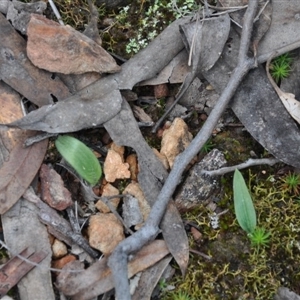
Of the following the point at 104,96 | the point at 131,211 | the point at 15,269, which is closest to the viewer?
the point at 15,269

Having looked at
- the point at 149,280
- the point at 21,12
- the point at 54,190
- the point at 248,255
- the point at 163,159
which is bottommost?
the point at 248,255

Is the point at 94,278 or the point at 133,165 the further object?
the point at 133,165

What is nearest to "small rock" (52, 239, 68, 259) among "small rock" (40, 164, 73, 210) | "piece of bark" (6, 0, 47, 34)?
"small rock" (40, 164, 73, 210)

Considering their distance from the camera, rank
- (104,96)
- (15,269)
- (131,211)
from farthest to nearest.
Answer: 1. (104,96)
2. (131,211)
3. (15,269)

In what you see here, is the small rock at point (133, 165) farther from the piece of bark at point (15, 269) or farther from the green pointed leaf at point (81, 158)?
the piece of bark at point (15, 269)

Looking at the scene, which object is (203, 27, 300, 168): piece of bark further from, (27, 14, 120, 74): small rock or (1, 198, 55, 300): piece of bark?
(1, 198, 55, 300): piece of bark

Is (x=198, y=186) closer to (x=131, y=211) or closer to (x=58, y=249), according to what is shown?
(x=131, y=211)

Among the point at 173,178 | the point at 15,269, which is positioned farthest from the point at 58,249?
the point at 173,178
